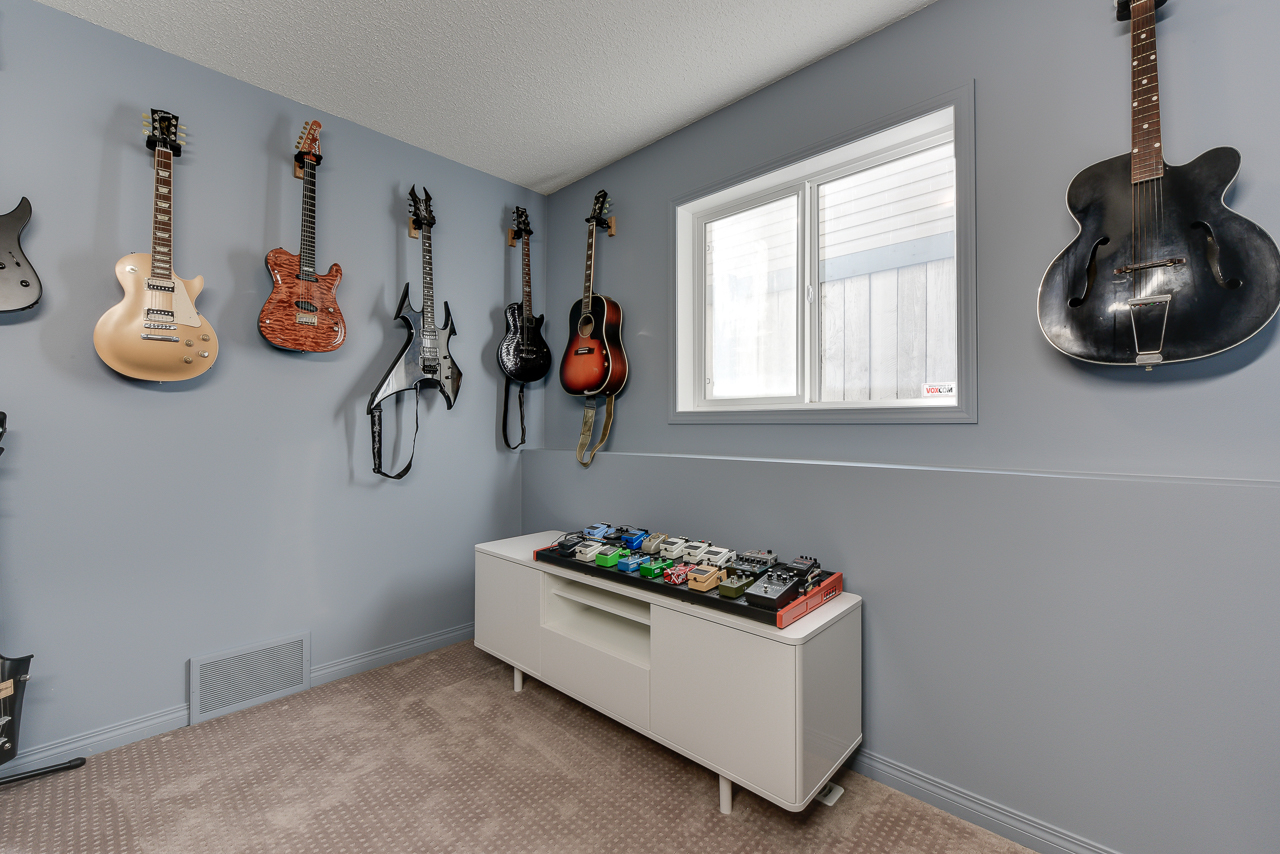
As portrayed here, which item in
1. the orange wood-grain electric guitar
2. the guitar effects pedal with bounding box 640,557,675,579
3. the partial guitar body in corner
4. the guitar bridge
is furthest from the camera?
the partial guitar body in corner

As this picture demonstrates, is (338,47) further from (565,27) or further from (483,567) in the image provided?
(483,567)

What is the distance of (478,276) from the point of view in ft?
9.09

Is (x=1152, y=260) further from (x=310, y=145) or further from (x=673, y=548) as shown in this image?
(x=310, y=145)

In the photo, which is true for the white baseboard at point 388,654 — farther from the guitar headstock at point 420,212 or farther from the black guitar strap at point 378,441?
the guitar headstock at point 420,212

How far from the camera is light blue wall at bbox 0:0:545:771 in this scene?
171cm

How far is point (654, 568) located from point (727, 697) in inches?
17.5

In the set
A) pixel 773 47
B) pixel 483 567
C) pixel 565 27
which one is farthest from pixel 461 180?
pixel 483 567

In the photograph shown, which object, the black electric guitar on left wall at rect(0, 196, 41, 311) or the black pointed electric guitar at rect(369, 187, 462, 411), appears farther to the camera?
the black pointed electric guitar at rect(369, 187, 462, 411)

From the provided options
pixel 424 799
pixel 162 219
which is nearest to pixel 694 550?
pixel 424 799

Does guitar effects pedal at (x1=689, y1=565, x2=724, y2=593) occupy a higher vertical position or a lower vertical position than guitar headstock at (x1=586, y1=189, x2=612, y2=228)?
lower

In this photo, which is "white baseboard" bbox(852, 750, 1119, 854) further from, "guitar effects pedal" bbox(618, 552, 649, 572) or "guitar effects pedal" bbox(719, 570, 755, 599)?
"guitar effects pedal" bbox(618, 552, 649, 572)

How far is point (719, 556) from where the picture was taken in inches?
72.0

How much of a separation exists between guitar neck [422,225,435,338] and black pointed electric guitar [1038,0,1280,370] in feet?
7.62

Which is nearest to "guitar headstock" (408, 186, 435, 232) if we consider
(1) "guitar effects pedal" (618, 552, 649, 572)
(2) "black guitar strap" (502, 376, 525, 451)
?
(2) "black guitar strap" (502, 376, 525, 451)
